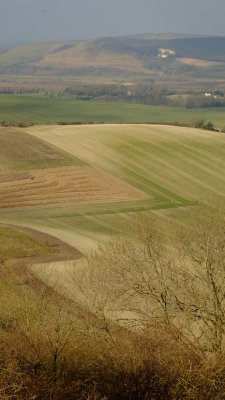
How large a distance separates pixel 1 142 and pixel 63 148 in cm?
707

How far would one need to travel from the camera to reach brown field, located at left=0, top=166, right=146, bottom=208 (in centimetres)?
5910

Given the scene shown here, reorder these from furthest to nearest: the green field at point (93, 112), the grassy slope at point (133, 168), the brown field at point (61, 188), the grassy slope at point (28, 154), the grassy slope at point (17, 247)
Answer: the green field at point (93, 112) → the grassy slope at point (28, 154) → the brown field at point (61, 188) → the grassy slope at point (133, 168) → the grassy slope at point (17, 247)

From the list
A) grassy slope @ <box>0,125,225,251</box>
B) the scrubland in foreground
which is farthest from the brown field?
the scrubland in foreground

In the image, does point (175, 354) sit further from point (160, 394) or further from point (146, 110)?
point (146, 110)

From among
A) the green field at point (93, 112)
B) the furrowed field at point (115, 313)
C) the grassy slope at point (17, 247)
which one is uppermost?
the furrowed field at point (115, 313)

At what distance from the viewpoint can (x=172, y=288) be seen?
2694 centimetres

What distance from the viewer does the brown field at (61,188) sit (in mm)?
59100

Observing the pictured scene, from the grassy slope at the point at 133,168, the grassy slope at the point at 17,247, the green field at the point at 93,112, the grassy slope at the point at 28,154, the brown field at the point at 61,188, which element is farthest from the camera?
the green field at the point at 93,112

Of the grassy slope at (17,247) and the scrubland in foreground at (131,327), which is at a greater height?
the scrubland in foreground at (131,327)

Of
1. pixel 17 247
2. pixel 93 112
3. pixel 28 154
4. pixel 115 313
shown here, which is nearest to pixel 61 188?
pixel 28 154

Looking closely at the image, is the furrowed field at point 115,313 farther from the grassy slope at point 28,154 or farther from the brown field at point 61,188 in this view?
the grassy slope at point 28,154

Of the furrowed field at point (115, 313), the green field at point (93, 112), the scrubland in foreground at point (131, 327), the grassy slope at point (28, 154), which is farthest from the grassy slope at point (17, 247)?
the green field at point (93, 112)

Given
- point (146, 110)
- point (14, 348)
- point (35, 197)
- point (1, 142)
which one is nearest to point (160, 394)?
point (14, 348)

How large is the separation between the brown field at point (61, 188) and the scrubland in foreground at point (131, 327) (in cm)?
2908
